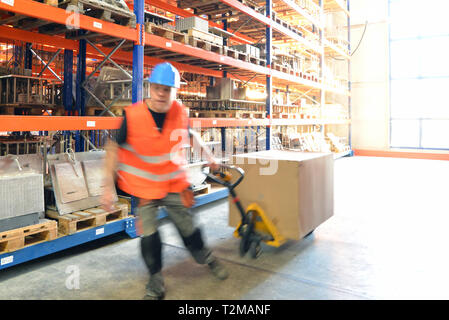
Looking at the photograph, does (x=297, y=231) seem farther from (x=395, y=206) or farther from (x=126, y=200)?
(x=395, y=206)

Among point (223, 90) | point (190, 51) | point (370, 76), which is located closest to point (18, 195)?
point (190, 51)

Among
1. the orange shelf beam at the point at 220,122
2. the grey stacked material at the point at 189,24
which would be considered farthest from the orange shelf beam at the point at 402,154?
the grey stacked material at the point at 189,24

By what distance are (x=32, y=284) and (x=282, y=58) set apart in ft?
29.3

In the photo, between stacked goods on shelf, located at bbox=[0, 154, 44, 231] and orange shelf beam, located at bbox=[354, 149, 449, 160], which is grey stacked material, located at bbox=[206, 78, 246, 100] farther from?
orange shelf beam, located at bbox=[354, 149, 449, 160]

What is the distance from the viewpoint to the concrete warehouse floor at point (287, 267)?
127 inches

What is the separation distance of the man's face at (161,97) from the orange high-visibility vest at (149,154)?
0.07 metres

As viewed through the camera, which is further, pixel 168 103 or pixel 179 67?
pixel 179 67

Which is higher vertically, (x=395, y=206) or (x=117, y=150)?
(x=117, y=150)

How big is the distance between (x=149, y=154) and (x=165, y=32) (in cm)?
319

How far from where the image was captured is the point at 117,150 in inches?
121

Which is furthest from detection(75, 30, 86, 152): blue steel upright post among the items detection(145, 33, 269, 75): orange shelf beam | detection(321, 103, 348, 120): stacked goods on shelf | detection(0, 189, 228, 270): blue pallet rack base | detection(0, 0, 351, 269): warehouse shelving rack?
detection(321, 103, 348, 120): stacked goods on shelf

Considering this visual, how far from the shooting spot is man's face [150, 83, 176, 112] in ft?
9.84
